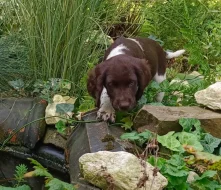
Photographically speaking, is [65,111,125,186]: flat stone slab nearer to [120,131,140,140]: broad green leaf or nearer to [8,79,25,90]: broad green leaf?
[120,131,140,140]: broad green leaf

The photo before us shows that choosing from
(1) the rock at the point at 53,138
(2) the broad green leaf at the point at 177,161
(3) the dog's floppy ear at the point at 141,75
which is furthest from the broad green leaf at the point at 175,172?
(1) the rock at the point at 53,138

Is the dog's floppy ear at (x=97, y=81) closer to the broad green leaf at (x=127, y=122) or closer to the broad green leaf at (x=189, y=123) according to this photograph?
the broad green leaf at (x=127, y=122)

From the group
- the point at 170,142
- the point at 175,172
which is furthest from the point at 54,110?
the point at 175,172

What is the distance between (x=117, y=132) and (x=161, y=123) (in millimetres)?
377

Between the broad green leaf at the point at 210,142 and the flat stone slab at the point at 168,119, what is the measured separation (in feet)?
0.47

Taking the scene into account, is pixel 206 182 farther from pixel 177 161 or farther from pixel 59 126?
pixel 59 126

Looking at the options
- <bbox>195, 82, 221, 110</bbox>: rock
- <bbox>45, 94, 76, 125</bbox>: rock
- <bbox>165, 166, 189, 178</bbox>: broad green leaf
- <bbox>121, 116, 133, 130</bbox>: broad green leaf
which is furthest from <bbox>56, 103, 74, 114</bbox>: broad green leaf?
<bbox>165, 166, 189, 178</bbox>: broad green leaf

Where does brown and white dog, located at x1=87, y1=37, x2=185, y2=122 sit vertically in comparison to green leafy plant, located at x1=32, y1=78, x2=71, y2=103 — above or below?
above

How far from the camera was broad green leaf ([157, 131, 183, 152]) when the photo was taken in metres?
3.54

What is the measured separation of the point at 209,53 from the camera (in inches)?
211

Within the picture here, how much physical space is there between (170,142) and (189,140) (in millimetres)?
154

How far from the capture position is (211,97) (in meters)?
4.21

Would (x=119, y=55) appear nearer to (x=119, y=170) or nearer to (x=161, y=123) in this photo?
(x=161, y=123)

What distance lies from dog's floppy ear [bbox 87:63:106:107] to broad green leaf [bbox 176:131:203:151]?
846 millimetres
